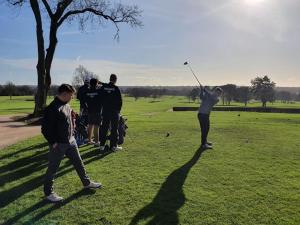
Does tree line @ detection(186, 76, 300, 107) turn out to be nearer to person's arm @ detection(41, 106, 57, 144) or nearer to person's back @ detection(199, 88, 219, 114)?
person's back @ detection(199, 88, 219, 114)

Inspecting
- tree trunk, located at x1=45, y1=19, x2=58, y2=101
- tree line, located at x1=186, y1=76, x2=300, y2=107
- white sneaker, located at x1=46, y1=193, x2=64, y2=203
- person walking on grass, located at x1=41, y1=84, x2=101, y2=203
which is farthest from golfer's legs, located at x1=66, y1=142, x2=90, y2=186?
tree line, located at x1=186, y1=76, x2=300, y2=107

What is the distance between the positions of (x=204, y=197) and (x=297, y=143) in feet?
27.0

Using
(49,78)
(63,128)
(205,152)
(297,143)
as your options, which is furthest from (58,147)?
(49,78)

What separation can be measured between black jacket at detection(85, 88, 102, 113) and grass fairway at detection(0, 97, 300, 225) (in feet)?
3.99

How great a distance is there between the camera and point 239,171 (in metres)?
9.30

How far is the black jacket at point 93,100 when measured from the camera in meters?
11.8

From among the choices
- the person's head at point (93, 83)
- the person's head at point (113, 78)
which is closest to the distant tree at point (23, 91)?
the person's head at point (93, 83)

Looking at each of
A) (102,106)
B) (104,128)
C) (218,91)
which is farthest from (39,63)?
(218,91)

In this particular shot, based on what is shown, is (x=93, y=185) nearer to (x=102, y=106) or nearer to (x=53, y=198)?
(x=53, y=198)

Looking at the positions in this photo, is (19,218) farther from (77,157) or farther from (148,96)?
(148,96)

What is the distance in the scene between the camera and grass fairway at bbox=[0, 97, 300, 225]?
6215mm

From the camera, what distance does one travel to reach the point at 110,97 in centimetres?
1138

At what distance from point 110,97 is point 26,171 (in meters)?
3.39

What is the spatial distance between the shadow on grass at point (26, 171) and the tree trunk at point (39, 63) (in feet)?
44.1
